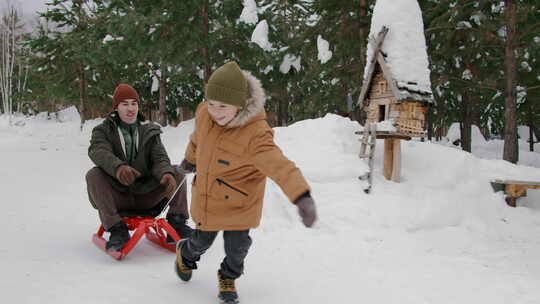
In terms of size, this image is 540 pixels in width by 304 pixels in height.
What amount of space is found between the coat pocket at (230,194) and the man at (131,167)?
1161mm

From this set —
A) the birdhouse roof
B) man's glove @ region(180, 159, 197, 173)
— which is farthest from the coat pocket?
the birdhouse roof

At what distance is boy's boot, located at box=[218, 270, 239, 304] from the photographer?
112 inches

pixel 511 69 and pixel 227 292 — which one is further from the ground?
pixel 511 69

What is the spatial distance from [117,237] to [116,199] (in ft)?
1.30

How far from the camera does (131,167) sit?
386 centimetres

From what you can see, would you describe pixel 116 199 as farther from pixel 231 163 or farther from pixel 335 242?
pixel 335 242

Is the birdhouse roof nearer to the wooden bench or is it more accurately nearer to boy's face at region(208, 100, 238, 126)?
the wooden bench

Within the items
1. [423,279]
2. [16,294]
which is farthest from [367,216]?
[16,294]

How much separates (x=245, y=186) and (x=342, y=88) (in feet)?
43.6

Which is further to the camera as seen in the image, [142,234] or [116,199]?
[116,199]

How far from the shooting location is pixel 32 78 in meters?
23.7

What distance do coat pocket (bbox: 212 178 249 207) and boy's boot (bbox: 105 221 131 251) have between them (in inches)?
56.4

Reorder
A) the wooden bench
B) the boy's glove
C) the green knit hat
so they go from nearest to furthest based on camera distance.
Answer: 1. the boy's glove
2. the green knit hat
3. the wooden bench

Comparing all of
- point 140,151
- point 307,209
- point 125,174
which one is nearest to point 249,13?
point 140,151
